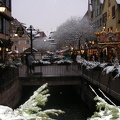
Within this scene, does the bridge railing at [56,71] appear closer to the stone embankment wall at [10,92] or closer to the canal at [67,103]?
the canal at [67,103]

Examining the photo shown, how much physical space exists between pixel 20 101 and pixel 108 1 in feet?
99.3

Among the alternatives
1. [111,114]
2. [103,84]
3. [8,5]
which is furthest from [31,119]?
[8,5]

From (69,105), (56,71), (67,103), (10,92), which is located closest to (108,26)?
(56,71)

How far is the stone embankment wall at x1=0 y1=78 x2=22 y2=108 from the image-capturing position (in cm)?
1805

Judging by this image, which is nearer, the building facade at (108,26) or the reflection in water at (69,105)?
the reflection in water at (69,105)

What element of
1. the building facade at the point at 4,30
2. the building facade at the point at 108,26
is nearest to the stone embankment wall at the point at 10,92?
the building facade at the point at 108,26

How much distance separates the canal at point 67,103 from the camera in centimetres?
2084

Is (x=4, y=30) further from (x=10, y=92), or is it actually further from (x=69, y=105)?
(x=10, y=92)

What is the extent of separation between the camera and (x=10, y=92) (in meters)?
20.7

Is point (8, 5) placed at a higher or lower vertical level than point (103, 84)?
higher

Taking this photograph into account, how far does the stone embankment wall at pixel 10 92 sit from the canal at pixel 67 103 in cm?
163

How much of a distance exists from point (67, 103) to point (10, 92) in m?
6.72

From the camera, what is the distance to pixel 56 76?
2597 cm

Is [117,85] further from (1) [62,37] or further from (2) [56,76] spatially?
(1) [62,37]
